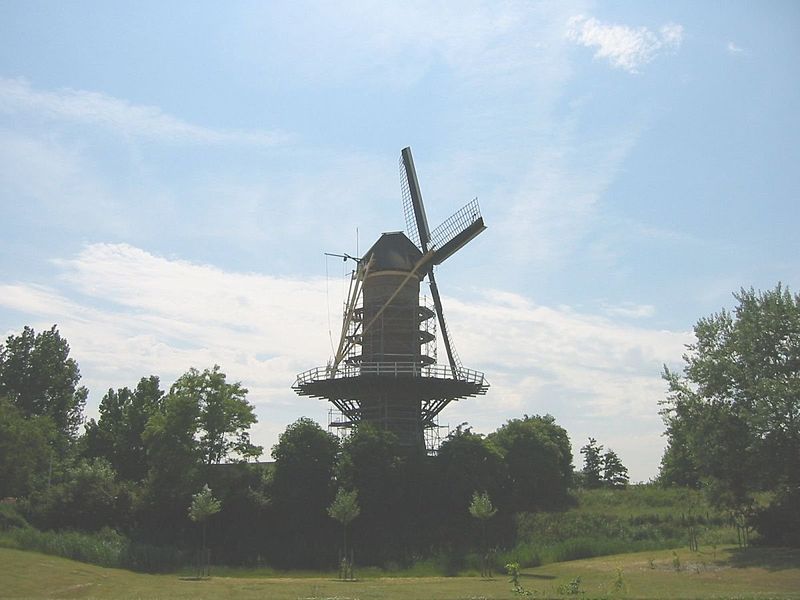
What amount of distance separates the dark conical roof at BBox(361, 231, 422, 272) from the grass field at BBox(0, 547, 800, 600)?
23.0 meters

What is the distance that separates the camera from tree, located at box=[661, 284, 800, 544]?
3045cm

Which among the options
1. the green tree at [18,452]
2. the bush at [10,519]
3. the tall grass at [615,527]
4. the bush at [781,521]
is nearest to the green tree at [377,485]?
the tall grass at [615,527]

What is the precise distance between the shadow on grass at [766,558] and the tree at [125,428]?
114 feet

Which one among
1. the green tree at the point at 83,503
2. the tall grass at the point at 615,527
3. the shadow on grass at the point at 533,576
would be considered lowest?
the shadow on grass at the point at 533,576

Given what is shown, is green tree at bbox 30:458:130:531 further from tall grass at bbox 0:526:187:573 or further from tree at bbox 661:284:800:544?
tree at bbox 661:284:800:544

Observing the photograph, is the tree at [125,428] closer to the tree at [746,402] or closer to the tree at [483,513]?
the tree at [483,513]

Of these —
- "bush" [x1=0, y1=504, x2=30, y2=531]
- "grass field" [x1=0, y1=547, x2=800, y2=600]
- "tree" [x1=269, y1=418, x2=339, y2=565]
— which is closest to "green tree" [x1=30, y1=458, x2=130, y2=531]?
"bush" [x1=0, y1=504, x2=30, y2=531]

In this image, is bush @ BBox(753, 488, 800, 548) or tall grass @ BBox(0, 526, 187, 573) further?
tall grass @ BBox(0, 526, 187, 573)

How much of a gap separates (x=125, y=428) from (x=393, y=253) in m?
21.9

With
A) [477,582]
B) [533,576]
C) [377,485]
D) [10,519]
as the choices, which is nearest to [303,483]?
[377,485]

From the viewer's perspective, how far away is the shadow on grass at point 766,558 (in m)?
27.5

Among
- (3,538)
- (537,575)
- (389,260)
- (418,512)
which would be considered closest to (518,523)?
(418,512)

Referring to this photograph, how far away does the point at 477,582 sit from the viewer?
28.1 m

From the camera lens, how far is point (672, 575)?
2686 cm
